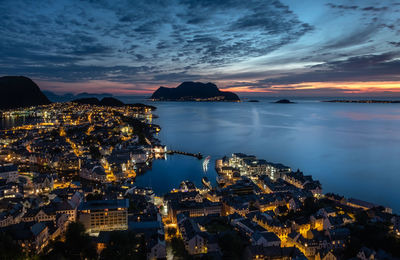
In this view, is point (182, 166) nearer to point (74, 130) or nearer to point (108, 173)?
point (108, 173)

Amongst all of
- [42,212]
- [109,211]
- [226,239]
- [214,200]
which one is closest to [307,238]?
[226,239]

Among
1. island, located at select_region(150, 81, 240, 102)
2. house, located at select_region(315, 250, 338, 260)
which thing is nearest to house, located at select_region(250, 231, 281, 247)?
house, located at select_region(315, 250, 338, 260)

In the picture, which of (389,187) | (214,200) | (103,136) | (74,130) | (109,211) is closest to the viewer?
(109,211)

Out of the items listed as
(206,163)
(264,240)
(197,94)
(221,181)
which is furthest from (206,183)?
(197,94)

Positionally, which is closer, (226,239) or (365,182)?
(226,239)

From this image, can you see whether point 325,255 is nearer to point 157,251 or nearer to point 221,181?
point 157,251

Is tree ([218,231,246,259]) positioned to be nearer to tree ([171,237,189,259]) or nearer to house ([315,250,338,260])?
tree ([171,237,189,259])

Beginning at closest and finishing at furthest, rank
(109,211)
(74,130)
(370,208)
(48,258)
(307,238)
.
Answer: (48,258) < (307,238) < (109,211) < (370,208) < (74,130)
